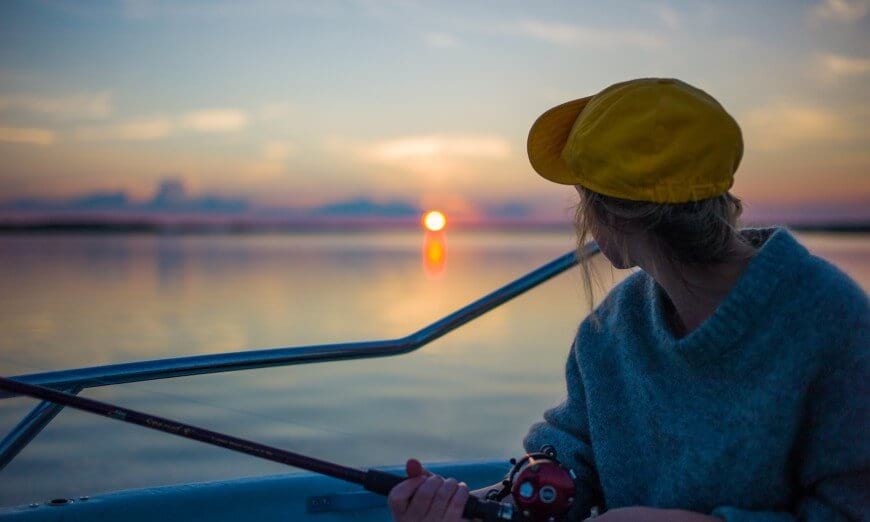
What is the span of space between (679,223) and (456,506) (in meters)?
0.51

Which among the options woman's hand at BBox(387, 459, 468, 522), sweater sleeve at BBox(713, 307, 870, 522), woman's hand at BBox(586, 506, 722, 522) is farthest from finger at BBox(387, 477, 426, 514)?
sweater sleeve at BBox(713, 307, 870, 522)

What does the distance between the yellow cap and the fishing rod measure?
44 cm

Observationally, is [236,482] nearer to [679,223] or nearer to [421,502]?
[421,502]

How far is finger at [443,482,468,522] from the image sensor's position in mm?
1254

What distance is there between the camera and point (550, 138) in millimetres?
1334

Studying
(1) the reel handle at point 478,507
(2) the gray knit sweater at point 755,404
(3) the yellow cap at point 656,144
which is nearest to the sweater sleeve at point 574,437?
(2) the gray knit sweater at point 755,404

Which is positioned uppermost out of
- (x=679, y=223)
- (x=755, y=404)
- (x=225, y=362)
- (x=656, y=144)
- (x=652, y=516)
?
(x=656, y=144)

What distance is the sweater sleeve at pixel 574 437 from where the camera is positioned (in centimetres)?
147

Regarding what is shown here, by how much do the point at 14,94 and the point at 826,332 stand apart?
1975cm

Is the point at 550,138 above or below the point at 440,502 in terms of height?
above

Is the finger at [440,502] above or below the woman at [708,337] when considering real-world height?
below

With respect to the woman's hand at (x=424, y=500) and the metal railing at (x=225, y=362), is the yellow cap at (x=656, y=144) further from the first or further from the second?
the woman's hand at (x=424, y=500)

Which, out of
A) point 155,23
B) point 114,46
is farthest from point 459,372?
point 114,46

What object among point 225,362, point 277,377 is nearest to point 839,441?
point 225,362
